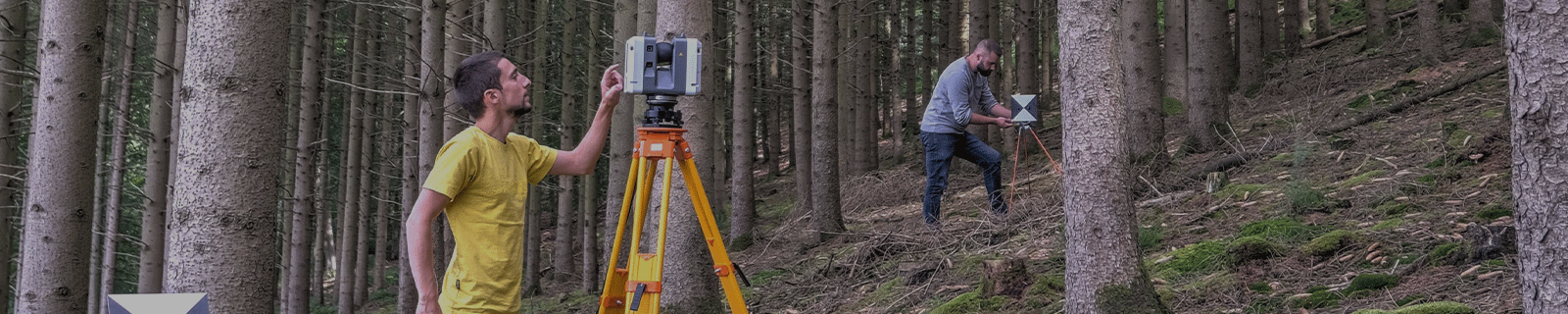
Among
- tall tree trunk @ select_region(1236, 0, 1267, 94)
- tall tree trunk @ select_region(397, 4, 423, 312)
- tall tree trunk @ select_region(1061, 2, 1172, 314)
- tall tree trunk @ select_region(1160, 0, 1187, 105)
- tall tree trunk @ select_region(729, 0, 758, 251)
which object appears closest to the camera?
tall tree trunk @ select_region(1061, 2, 1172, 314)

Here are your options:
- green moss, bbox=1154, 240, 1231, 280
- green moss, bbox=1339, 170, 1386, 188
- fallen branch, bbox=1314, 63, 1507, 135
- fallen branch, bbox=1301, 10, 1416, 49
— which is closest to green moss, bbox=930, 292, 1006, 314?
Result: green moss, bbox=1154, 240, 1231, 280

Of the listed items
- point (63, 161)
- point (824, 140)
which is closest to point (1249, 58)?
point (824, 140)

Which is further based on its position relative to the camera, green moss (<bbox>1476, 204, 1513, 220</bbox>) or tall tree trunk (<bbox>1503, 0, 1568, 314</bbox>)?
green moss (<bbox>1476, 204, 1513, 220</bbox>)

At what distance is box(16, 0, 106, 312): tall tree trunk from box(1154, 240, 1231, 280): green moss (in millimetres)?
5998

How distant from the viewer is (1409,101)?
31.5 ft

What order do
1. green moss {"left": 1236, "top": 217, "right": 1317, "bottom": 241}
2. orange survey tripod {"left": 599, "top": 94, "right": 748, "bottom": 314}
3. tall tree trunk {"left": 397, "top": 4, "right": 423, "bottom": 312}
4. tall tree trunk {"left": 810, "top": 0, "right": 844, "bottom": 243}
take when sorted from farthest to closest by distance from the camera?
tall tree trunk {"left": 810, "top": 0, "right": 844, "bottom": 243}
tall tree trunk {"left": 397, "top": 4, "right": 423, "bottom": 312}
green moss {"left": 1236, "top": 217, "right": 1317, "bottom": 241}
orange survey tripod {"left": 599, "top": 94, "right": 748, "bottom": 314}

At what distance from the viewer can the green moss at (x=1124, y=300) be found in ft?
14.8

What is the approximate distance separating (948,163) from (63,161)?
220 inches

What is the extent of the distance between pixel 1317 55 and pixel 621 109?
33.3 ft

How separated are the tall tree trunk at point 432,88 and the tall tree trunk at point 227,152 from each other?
381 centimetres

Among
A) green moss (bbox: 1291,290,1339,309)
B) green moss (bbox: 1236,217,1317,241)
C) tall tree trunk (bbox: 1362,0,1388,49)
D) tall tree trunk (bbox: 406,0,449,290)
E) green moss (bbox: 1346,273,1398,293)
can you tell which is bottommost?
green moss (bbox: 1291,290,1339,309)

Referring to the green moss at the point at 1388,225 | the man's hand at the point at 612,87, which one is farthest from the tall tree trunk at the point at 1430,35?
the man's hand at the point at 612,87

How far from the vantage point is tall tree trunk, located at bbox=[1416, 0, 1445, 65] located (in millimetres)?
11352

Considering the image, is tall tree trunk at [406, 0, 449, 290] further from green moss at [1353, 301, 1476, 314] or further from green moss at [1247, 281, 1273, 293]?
green moss at [1353, 301, 1476, 314]
